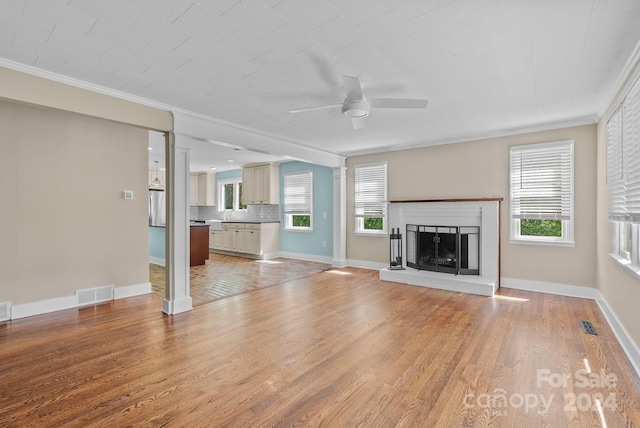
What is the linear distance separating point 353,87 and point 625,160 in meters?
2.56

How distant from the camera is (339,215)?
696cm

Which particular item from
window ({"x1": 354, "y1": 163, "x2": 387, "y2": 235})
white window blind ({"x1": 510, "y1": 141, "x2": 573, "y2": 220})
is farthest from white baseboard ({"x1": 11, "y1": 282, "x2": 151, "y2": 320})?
white window blind ({"x1": 510, "y1": 141, "x2": 573, "y2": 220})

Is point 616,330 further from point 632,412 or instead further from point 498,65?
point 498,65

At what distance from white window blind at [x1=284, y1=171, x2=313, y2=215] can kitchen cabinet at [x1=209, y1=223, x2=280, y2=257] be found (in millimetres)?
689

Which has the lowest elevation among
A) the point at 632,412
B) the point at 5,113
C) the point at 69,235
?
the point at 632,412

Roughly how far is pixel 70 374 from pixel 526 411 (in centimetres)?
318

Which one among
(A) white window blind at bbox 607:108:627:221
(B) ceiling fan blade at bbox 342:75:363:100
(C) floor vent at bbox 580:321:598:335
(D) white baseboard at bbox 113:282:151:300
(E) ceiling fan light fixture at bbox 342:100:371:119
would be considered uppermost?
(B) ceiling fan blade at bbox 342:75:363:100

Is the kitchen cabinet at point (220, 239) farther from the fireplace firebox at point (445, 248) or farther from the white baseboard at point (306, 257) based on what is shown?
the fireplace firebox at point (445, 248)

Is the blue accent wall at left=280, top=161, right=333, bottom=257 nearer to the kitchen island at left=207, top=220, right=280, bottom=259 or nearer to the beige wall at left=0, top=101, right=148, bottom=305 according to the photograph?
the kitchen island at left=207, top=220, right=280, bottom=259

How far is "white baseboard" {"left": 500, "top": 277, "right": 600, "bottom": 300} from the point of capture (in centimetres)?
452

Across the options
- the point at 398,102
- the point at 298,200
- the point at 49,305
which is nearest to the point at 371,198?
the point at 298,200

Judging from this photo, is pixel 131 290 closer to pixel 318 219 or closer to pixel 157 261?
pixel 157 261

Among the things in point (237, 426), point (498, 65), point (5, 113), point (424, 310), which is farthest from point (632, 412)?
point (5, 113)

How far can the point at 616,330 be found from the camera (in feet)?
10.4
